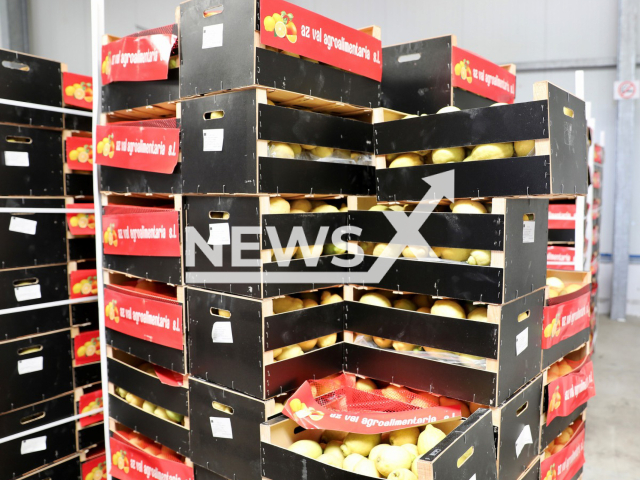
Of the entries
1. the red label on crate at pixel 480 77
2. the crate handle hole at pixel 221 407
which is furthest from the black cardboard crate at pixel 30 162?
the red label on crate at pixel 480 77

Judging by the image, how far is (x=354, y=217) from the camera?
227cm

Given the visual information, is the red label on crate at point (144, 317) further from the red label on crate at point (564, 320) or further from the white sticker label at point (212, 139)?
the red label on crate at point (564, 320)

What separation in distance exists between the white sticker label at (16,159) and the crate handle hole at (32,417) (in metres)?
1.36

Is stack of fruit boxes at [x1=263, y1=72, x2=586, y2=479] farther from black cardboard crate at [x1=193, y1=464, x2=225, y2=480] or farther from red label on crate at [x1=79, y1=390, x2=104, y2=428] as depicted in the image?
red label on crate at [x1=79, y1=390, x2=104, y2=428]

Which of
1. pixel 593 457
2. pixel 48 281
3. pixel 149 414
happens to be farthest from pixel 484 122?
pixel 593 457

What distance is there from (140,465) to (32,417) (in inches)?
33.4

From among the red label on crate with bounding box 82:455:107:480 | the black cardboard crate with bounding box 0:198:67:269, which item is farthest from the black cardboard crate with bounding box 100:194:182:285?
the red label on crate with bounding box 82:455:107:480

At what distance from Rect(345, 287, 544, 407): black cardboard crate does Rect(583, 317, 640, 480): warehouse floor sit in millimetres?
1821

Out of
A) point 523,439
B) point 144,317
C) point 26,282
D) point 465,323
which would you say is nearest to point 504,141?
point 465,323

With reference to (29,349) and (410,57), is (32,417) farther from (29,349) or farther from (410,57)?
(410,57)

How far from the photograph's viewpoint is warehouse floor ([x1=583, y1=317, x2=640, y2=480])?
338 cm

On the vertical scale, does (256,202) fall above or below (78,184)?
below

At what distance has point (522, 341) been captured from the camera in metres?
2.00

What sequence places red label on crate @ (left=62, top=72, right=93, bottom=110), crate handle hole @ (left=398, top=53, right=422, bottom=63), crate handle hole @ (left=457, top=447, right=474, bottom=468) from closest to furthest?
crate handle hole @ (left=457, top=447, right=474, bottom=468), crate handle hole @ (left=398, top=53, right=422, bottom=63), red label on crate @ (left=62, top=72, right=93, bottom=110)
